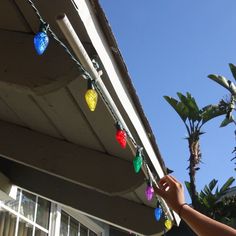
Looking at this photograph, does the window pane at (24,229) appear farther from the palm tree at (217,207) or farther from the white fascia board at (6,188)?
the palm tree at (217,207)

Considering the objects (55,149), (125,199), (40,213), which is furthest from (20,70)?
(40,213)

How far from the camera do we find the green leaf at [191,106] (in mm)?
16469

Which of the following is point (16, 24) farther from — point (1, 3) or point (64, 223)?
point (64, 223)

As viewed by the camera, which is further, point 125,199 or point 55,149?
point 125,199

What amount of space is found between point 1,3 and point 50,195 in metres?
2.18

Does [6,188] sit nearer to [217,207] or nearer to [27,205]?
[27,205]

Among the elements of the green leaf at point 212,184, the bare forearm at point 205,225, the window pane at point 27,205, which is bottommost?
the bare forearm at point 205,225

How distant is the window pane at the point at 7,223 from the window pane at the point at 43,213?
3.07 ft

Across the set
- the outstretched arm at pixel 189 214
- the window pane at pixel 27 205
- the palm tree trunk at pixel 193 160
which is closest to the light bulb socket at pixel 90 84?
the outstretched arm at pixel 189 214

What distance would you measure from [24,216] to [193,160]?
31.4 feet

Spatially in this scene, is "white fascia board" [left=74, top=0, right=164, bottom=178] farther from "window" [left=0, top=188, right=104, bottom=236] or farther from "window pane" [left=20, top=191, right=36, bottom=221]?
"window pane" [left=20, top=191, right=36, bottom=221]

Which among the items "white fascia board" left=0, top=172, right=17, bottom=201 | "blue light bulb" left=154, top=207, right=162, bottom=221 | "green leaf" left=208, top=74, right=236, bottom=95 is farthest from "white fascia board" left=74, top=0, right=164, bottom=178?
"green leaf" left=208, top=74, right=236, bottom=95

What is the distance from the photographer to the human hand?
1718 mm

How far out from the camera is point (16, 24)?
2654mm
